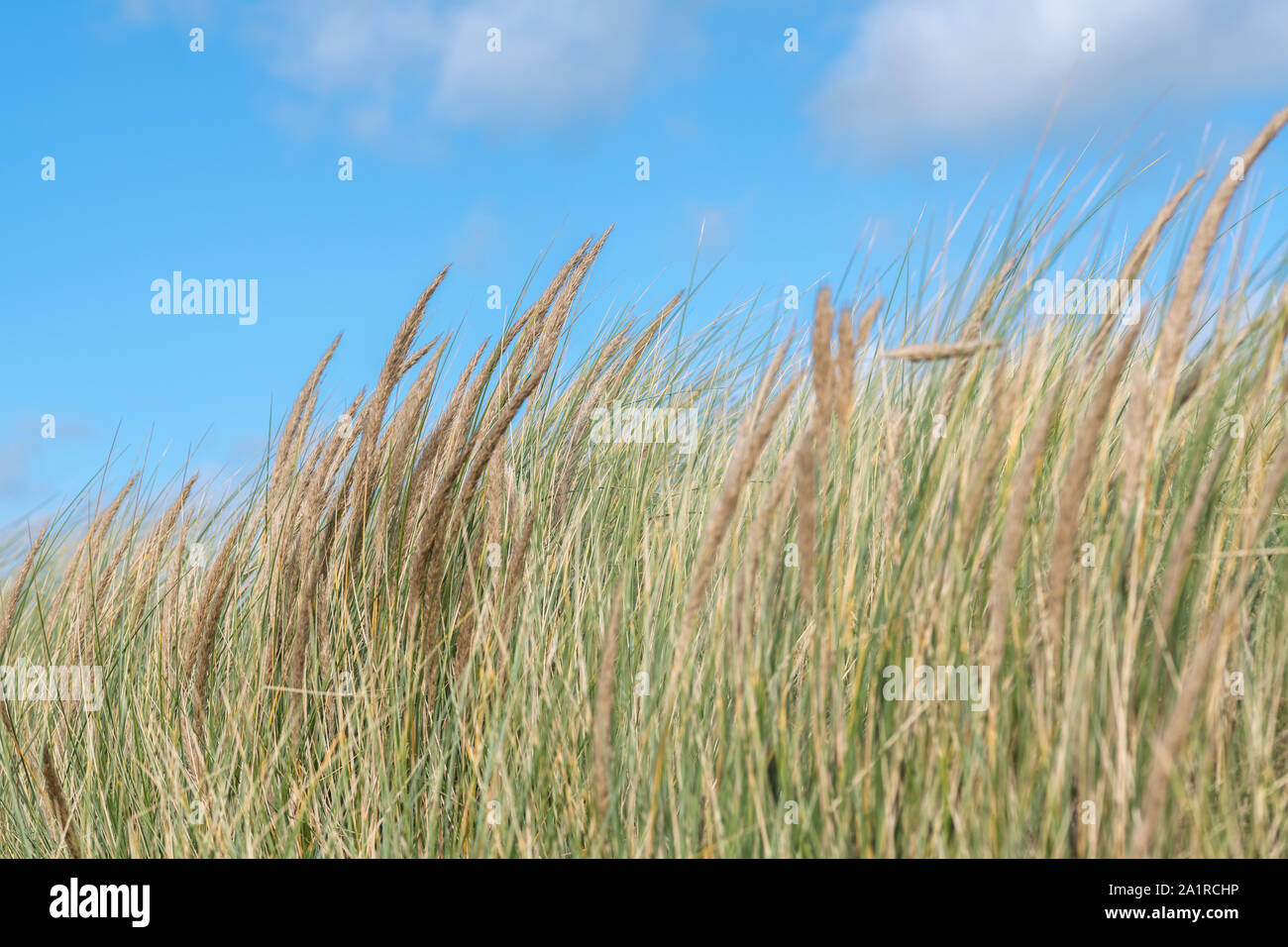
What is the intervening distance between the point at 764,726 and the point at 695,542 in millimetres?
944

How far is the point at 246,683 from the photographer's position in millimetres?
2504

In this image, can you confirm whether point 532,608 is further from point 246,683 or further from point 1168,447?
point 1168,447
